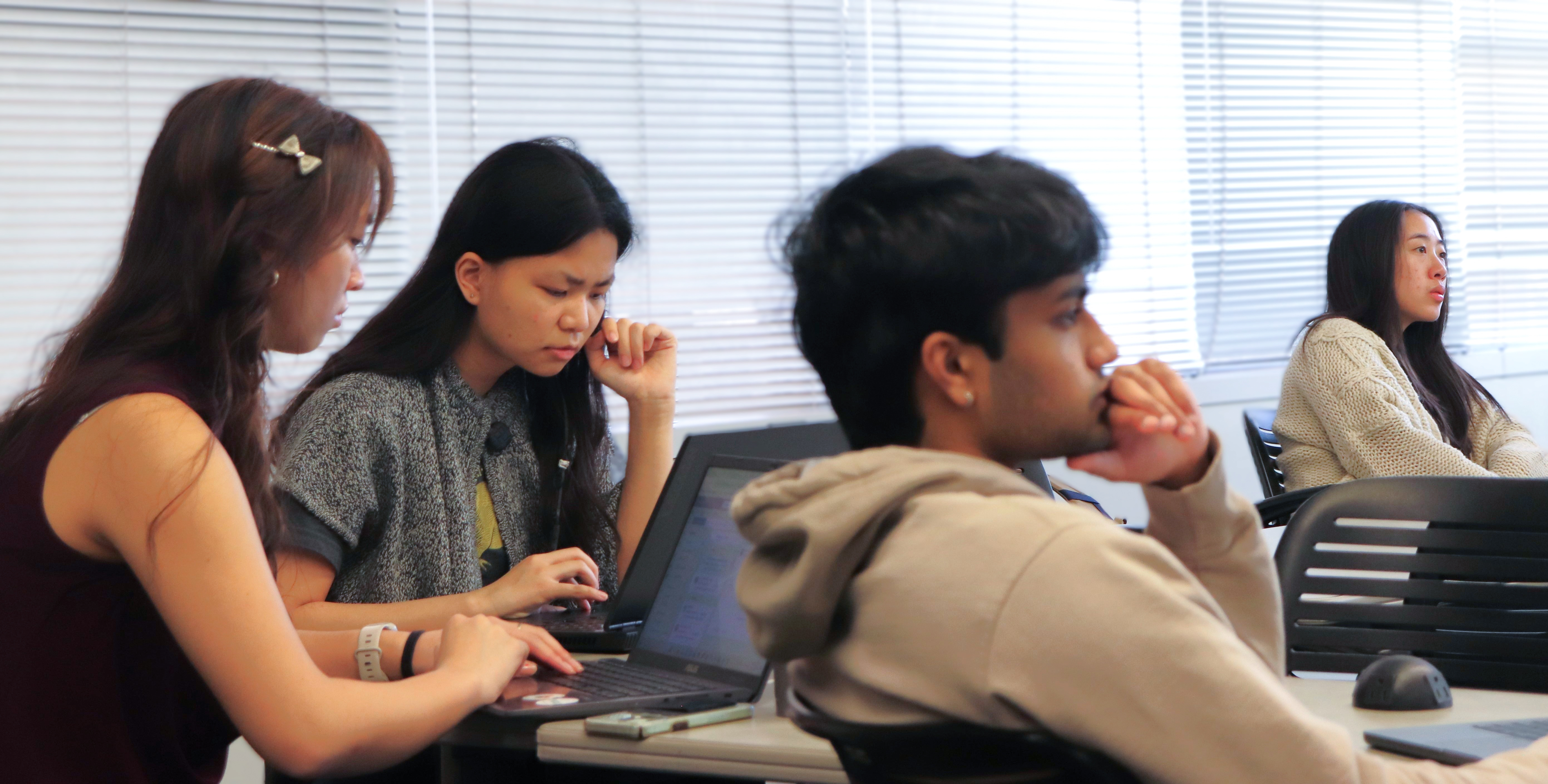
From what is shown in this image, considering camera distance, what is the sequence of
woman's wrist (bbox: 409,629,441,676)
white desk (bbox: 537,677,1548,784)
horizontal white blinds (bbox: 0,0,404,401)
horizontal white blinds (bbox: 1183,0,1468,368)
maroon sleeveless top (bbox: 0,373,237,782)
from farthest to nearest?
horizontal white blinds (bbox: 1183,0,1468,368) → horizontal white blinds (bbox: 0,0,404,401) → woman's wrist (bbox: 409,629,441,676) → maroon sleeveless top (bbox: 0,373,237,782) → white desk (bbox: 537,677,1548,784)

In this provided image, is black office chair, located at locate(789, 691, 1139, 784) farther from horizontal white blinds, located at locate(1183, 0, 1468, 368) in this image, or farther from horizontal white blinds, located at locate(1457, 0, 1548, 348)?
horizontal white blinds, located at locate(1457, 0, 1548, 348)

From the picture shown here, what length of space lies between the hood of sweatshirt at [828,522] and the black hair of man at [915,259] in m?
0.06

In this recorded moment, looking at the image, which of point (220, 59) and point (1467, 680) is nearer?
point (1467, 680)

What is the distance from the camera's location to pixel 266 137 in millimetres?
1295

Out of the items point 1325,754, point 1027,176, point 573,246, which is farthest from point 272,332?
point 1325,754

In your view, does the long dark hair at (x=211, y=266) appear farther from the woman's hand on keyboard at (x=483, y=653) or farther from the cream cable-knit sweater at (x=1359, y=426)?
the cream cable-knit sweater at (x=1359, y=426)

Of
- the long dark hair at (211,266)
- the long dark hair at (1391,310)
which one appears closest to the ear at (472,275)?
the long dark hair at (211,266)

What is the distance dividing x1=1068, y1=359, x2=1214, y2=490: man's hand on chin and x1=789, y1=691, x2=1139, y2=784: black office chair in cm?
23

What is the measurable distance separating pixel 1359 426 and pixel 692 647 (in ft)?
7.68

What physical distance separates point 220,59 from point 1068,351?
2.81 m

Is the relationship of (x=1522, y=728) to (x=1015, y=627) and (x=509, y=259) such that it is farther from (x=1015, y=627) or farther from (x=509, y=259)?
(x=509, y=259)

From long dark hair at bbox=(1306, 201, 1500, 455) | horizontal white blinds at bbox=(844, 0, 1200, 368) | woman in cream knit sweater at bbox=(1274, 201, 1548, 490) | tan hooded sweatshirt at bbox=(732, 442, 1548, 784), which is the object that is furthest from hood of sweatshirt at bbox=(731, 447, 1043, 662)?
horizontal white blinds at bbox=(844, 0, 1200, 368)

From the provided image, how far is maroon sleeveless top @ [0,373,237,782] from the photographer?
3.85 feet

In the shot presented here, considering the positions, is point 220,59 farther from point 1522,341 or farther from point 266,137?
point 1522,341
